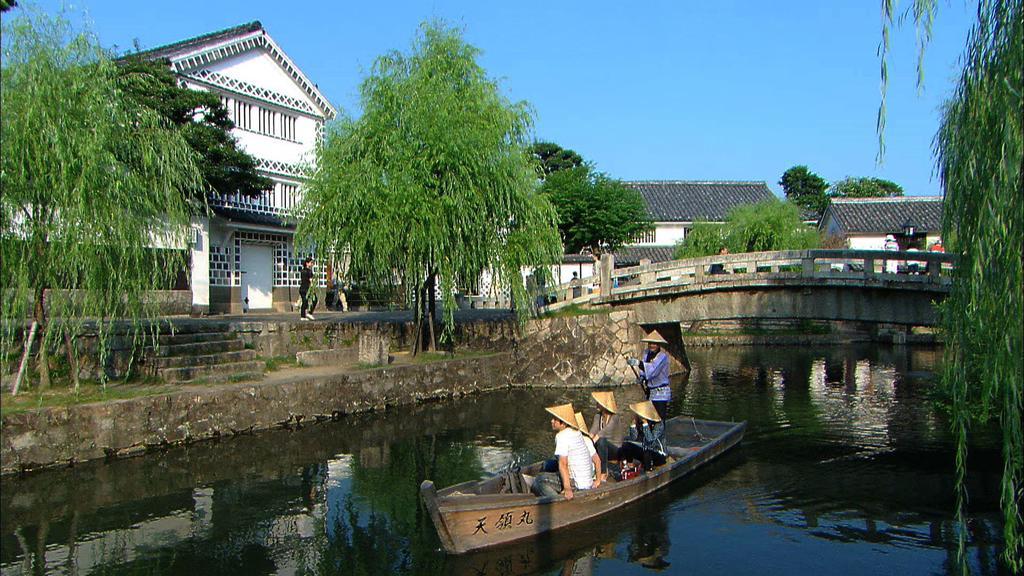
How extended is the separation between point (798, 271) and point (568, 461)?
13662 millimetres

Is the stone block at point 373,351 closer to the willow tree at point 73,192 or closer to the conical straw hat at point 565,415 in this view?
the willow tree at point 73,192

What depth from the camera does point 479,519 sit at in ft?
29.0

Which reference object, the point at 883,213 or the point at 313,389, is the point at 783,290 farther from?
the point at 883,213

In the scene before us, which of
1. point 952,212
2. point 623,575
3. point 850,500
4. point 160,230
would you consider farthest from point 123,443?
point 952,212

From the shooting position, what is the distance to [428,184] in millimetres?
18688

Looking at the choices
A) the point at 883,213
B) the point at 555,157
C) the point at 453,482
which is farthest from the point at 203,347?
the point at 883,213

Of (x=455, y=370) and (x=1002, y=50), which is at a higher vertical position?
(x=1002, y=50)

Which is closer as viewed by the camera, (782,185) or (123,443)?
(123,443)

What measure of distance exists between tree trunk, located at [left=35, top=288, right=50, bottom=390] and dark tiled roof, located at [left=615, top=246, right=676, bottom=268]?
34.4 metres

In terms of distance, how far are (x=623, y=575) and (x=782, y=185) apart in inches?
2529

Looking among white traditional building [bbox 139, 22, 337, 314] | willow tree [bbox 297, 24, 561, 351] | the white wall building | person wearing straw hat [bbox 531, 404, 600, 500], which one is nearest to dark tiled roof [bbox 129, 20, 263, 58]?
white traditional building [bbox 139, 22, 337, 314]

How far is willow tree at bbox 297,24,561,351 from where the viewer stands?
18.3 metres

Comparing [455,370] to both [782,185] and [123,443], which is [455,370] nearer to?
[123,443]

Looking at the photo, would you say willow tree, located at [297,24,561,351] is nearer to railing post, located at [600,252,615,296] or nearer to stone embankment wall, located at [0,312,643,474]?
stone embankment wall, located at [0,312,643,474]
